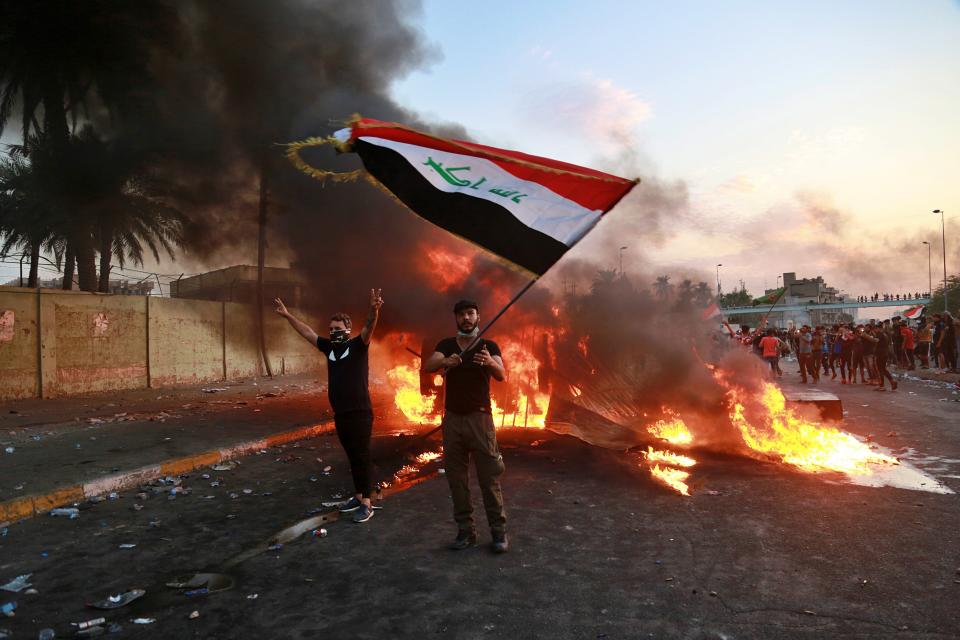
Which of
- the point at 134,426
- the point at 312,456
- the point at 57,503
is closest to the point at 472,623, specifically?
the point at 57,503

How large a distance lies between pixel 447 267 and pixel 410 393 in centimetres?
254

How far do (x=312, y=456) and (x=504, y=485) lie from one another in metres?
2.77

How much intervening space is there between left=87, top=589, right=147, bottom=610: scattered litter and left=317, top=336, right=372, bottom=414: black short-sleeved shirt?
6.07 ft

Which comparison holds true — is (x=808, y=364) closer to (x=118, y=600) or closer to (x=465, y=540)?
(x=465, y=540)

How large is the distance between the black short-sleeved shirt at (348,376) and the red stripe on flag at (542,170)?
1.73m

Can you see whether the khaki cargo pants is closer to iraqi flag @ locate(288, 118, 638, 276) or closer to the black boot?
the black boot

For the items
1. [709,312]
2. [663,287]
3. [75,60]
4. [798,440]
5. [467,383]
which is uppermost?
[75,60]

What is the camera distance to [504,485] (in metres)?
5.71

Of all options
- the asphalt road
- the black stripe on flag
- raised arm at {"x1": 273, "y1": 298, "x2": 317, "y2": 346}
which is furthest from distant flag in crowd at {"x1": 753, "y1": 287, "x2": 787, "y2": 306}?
raised arm at {"x1": 273, "y1": 298, "x2": 317, "y2": 346}

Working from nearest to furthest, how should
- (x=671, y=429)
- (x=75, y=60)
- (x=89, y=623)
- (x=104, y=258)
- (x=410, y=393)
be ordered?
(x=89, y=623) < (x=671, y=429) < (x=410, y=393) < (x=75, y=60) < (x=104, y=258)

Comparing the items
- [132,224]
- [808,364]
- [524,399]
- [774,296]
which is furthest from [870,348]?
[132,224]

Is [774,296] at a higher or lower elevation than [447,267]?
lower

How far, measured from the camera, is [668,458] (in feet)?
22.7

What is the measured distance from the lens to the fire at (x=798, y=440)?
6484mm
